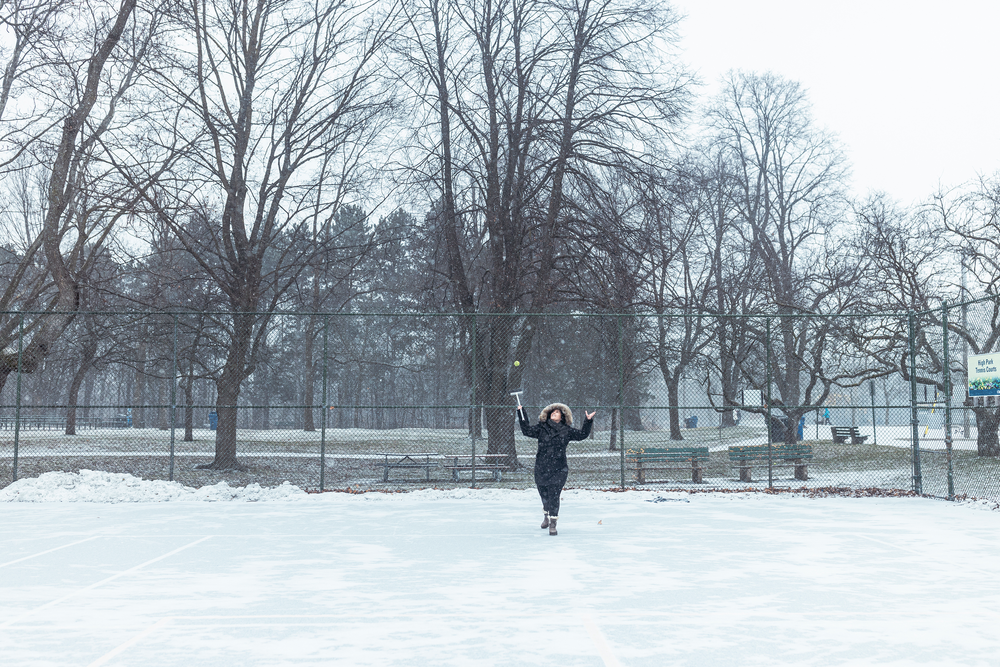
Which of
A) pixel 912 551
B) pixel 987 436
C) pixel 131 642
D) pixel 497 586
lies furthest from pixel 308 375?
pixel 987 436

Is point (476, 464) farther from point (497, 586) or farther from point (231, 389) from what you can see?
point (497, 586)

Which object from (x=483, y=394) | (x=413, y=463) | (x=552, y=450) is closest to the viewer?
(x=552, y=450)

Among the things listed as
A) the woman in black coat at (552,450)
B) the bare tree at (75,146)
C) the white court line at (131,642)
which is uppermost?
the bare tree at (75,146)

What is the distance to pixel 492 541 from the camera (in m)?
9.73

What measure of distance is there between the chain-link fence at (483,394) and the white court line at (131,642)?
861 cm

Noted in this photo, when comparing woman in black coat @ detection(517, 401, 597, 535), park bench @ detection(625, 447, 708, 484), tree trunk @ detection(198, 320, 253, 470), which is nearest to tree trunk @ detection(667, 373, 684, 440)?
park bench @ detection(625, 447, 708, 484)

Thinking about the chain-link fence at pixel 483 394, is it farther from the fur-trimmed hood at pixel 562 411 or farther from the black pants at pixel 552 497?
the black pants at pixel 552 497

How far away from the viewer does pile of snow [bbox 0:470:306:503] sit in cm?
1408

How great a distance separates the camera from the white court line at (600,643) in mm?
4902

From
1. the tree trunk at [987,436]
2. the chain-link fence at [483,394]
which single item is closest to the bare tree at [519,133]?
the chain-link fence at [483,394]

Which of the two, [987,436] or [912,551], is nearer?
[912,551]

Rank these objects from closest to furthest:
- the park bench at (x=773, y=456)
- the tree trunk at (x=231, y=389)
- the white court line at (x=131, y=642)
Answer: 1. the white court line at (x=131, y=642)
2. the park bench at (x=773, y=456)
3. the tree trunk at (x=231, y=389)

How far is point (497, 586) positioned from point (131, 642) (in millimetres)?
3002

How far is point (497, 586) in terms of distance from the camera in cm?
714
